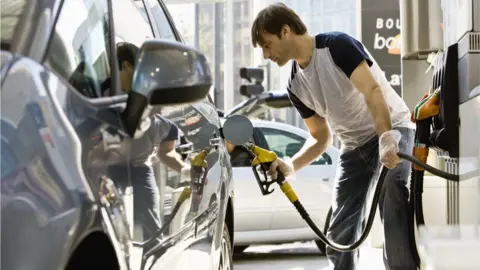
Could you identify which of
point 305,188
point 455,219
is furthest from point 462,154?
point 305,188

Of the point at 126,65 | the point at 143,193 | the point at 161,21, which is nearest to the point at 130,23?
the point at 126,65

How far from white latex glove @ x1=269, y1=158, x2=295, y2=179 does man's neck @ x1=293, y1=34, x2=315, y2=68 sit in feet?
1.84

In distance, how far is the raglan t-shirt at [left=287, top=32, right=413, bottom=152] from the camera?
15.3ft

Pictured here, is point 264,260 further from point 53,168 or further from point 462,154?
point 53,168

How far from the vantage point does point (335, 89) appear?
483 cm

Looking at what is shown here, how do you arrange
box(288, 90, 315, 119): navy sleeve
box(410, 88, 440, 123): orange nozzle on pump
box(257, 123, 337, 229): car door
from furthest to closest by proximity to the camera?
box(257, 123, 337, 229): car door → box(288, 90, 315, 119): navy sleeve → box(410, 88, 440, 123): orange nozzle on pump

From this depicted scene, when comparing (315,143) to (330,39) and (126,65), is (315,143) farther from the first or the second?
(126,65)

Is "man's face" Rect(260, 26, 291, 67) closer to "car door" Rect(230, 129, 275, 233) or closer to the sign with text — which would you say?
"car door" Rect(230, 129, 275, 233)

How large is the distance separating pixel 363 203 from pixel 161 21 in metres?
1.56

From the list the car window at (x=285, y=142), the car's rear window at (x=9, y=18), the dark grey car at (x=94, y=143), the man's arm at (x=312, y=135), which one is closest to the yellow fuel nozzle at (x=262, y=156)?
the man's arm at (x=312, y=135)

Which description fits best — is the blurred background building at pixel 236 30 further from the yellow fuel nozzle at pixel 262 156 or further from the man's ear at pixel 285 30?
the man's ear at pixel 285 30

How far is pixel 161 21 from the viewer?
4211mm

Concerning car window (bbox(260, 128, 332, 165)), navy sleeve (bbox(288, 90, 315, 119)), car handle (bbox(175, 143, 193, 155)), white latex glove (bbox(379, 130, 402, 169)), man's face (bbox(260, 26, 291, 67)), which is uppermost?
man's face (bbox(260, 26, 291, 67))

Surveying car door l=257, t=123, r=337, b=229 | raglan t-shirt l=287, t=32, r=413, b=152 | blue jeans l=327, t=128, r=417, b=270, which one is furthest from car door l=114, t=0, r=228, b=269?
car door l=257, t=123, r=337, b=229
